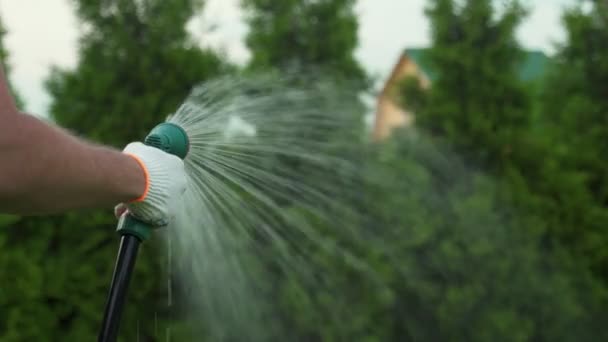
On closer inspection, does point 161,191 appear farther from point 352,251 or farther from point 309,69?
point 309,69

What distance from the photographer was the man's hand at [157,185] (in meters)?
1.64

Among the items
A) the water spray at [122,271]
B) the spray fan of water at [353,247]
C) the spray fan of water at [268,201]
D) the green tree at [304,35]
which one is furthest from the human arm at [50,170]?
the green tree at [304,35]

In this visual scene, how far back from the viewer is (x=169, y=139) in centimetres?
188

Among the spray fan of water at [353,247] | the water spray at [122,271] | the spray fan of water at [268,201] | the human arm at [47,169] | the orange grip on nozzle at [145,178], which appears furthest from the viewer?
the spray fan of water at [353,247]

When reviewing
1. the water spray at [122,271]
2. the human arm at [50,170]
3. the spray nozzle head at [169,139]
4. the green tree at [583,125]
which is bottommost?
the water spray at [122,271]

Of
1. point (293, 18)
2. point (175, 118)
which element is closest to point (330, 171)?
point (293, 18)

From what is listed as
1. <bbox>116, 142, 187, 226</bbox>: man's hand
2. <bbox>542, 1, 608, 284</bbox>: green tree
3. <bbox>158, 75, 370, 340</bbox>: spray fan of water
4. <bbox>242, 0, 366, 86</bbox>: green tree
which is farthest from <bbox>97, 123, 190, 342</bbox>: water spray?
A: <bbox>542, 1, 608, 284</bbox>: green tree

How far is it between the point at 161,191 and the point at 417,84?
156 inches

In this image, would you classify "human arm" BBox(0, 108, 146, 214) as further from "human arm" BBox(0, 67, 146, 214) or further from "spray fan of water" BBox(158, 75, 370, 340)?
"spray fan of water" BBox(158, 75, 370, 340)

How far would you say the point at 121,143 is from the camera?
4.21m

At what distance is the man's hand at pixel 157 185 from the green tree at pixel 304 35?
3.37m

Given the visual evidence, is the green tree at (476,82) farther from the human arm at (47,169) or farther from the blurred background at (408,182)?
the human arm at (47,169)

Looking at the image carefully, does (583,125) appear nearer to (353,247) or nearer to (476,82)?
(476,82)

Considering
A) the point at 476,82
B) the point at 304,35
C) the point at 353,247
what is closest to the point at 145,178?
the point at 353,247
